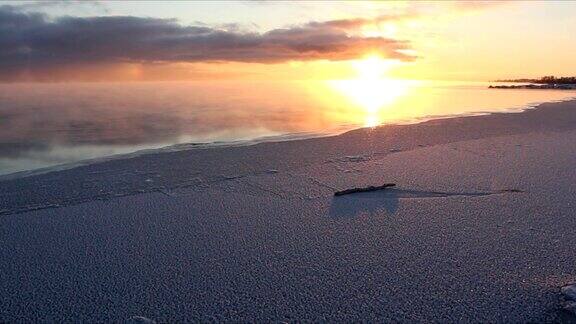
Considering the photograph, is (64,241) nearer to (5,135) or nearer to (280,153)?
(280,153)

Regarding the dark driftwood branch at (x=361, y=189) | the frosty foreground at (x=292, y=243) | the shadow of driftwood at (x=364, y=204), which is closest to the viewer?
the frosty foreground at (x=292, y=243)

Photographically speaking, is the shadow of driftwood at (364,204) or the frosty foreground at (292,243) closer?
the frosty foreground at (292,243)

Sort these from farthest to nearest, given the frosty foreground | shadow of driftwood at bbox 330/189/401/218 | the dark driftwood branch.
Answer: the dark driftwood branch, shadow of driftwood at bbox 330/189/401/218, the frosty foreground

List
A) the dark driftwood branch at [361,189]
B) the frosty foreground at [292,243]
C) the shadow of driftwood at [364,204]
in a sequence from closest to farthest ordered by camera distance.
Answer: the frosty foreground at [292,243], the shadow of driftwood at [364,204], the dark driftwood branch at [361,189]

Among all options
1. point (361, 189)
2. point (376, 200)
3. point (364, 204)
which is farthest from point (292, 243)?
point (361, 189)

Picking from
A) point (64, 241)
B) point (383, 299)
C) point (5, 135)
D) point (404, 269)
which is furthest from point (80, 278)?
point (5, 135)

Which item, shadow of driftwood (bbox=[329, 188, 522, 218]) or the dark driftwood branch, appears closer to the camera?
shadow of driftwood (bbox=[329, 188, 522, 218])

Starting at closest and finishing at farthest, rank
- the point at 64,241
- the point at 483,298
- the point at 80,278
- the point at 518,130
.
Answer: the point at 483,298 < the point at 80,278 < the point at 64,241 < the point at 518,130

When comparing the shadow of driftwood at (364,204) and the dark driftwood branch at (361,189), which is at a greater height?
the dark driftwood branch at (361,189)

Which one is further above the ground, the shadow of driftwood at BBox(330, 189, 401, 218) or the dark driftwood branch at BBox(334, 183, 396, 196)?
the dark driftwood branch at BBox(334, 183, 396, 196)
